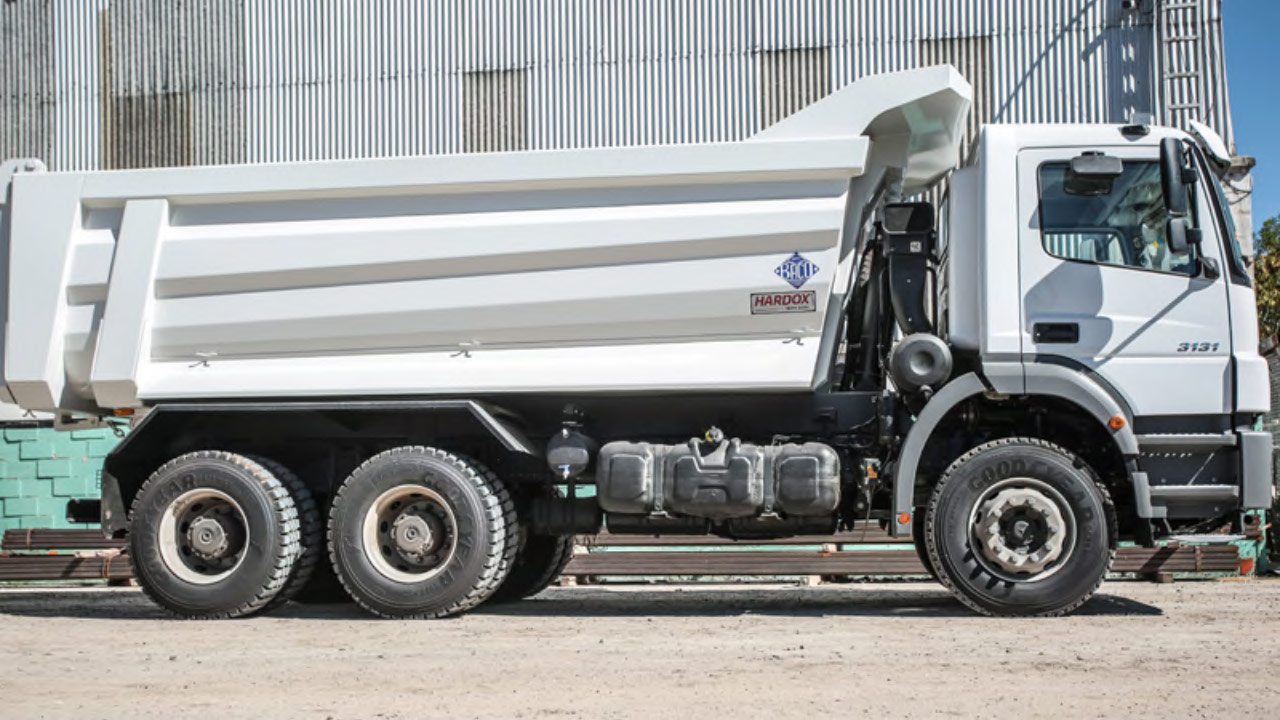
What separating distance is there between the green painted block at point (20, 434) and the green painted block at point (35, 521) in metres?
0.98

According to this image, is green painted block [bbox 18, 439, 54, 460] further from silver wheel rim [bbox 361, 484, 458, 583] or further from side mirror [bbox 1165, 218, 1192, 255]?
side mirror [bbox 1165, 218, 1192, 255]

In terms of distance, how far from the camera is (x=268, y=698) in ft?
17.4

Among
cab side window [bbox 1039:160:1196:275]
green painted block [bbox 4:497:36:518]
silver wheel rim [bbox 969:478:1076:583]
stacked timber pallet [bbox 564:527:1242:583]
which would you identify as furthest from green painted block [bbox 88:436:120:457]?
cab side window [bbox 1039:160:1196:275]

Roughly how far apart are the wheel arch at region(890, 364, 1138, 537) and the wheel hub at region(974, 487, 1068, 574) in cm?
48

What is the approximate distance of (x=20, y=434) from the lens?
632 inches

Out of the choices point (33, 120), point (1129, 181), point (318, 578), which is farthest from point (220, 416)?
point (33, 120)

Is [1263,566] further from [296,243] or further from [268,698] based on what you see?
[268,698]

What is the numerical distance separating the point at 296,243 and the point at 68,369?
1.89 m

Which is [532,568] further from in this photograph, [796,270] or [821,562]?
[796,270]

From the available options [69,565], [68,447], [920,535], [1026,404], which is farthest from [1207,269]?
[68,447]

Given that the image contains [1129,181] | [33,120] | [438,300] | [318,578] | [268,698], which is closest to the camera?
[268,698]

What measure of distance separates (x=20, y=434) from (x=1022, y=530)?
13068mm

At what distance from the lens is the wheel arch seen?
7.71 m

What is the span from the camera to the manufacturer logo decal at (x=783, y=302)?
26.7 ft
